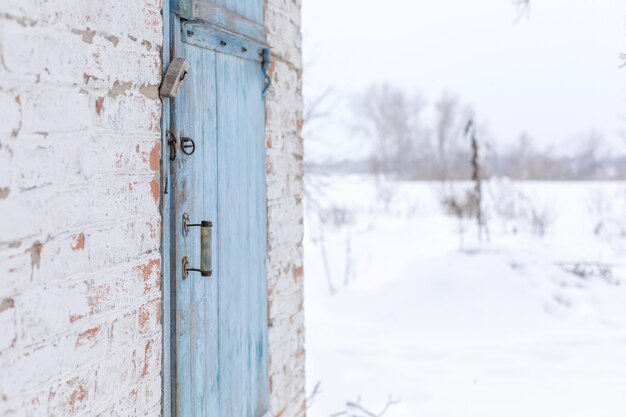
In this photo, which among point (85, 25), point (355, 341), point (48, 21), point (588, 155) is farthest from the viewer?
point (588, 155)

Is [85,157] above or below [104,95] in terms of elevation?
below

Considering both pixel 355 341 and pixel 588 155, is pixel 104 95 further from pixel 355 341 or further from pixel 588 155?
pixel 588 155

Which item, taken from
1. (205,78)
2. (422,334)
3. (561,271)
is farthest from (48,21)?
(561,271)

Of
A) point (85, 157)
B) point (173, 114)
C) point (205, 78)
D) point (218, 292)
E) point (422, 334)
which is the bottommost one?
point (422, 334)

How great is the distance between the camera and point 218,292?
6.31 ft

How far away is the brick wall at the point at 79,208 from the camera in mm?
1122

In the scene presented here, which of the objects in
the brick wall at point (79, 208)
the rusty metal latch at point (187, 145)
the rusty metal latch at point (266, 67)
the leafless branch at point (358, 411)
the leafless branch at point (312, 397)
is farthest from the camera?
the leafless branch at point (312, 397)

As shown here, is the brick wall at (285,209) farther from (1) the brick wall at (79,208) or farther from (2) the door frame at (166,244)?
(1) the brick wall at (79,208)

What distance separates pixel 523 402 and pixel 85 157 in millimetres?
3815

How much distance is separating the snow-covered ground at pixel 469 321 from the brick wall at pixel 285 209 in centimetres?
169

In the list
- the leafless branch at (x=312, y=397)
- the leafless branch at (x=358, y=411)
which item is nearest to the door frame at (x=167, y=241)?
the leafless branch at (x=358, y=411)

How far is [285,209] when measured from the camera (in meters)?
2.48

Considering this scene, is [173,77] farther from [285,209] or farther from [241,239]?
[285,209]

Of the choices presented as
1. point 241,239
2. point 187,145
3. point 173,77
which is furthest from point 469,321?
point 173,77
